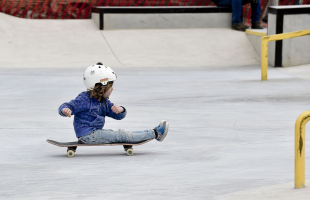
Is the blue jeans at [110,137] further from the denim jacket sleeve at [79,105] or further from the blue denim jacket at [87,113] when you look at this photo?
the denim jacket sleeve at [79,105]

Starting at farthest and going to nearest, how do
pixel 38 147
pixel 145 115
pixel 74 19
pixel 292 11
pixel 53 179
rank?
pixel 74 19
pixel 292 11
pixel 145 115
pixel 38 147
pixel 53 179

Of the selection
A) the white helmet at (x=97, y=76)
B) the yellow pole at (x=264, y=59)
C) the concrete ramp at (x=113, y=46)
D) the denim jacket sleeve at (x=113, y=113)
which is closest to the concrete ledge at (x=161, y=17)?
the concrete ramp at (x=113, y=46)

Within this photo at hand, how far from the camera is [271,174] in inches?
174

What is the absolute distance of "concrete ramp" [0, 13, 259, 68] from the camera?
43.6 feet

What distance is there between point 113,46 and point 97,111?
914 cm

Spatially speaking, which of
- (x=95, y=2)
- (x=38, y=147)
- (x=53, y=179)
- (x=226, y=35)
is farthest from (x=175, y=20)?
(x=53, y=179)

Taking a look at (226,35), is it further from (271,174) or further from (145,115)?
(271,174)

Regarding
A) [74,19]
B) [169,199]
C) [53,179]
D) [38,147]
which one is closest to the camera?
[169,199]

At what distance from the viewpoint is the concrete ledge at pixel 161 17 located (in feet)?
50.6

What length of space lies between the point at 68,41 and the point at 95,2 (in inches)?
107

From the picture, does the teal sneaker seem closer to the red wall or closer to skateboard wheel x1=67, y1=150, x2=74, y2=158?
skateboard wheel x1=67, y1=150, x2=74, y2=158

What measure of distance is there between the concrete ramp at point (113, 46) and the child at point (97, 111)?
786 cm

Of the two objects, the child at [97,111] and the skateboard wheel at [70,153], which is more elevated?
the child at [97,111]

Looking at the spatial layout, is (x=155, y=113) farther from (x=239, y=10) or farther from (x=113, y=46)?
(x=239, y=10)
